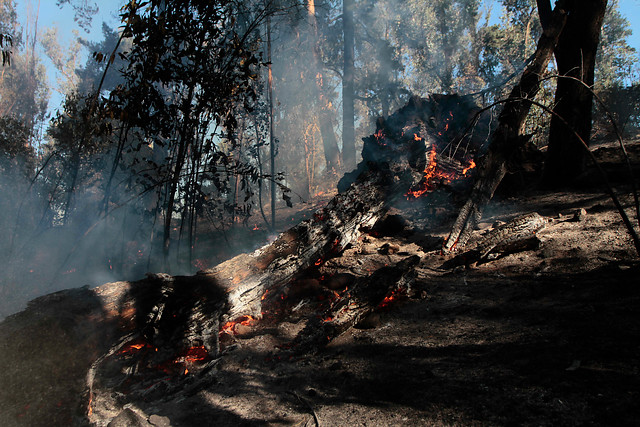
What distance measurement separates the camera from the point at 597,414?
173cm

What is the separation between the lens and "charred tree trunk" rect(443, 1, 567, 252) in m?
5.25

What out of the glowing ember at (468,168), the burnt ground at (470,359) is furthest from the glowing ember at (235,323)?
the glowing ember at (468,168)

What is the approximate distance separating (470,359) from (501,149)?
4.12 m

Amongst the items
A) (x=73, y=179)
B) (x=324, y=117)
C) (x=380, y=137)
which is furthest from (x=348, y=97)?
(x=73, y=179)

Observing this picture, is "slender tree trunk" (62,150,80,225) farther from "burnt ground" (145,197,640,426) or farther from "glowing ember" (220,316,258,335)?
"burnt ground" (145,197,640,426)

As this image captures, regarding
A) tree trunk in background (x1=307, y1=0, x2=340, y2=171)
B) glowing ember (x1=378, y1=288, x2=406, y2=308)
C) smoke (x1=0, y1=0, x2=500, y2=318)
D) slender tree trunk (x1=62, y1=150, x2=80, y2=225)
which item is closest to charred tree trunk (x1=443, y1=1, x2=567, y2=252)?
glowing ember (x1=378, y1=288, x2=406, y2=308)

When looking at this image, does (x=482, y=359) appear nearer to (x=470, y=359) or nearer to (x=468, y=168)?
(x=470, y=359)

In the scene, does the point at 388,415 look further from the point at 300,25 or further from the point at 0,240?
the point at 300,25

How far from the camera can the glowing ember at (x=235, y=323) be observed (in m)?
4.35

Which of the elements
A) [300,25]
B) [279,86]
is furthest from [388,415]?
[279,86]

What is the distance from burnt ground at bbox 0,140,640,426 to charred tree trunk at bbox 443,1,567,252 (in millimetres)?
978

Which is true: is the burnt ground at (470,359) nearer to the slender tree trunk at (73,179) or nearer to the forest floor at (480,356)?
the forest floor at (480,356)

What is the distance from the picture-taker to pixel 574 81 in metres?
5.89

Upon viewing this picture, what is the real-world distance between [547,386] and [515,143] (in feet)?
14.7
